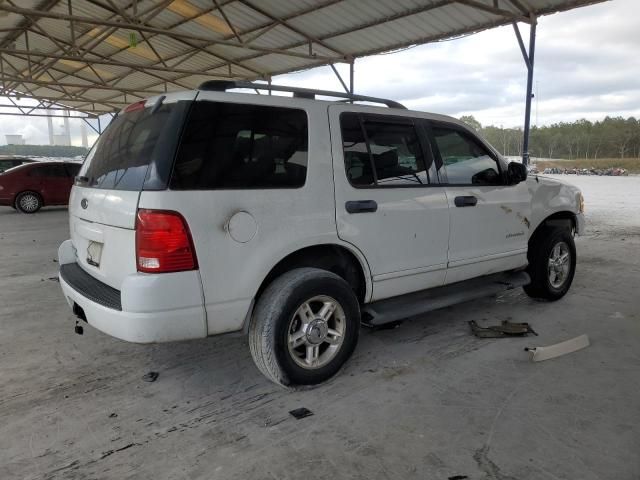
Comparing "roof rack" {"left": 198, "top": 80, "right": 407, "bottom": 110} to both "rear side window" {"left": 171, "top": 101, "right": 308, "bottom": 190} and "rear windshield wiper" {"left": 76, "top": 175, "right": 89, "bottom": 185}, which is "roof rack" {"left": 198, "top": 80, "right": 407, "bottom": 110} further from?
"rear windshield wiper" {"left": 76, "top": 175, "right": 89, "bottom": 185}

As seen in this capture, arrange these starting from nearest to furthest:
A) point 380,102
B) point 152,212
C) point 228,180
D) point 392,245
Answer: point 152,212, point 228,180, point 392,245, point 380,102

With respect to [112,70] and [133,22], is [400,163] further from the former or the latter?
[112,70]

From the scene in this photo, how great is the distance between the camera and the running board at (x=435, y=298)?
334 centimetres

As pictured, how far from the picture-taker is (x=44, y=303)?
4.78 metres

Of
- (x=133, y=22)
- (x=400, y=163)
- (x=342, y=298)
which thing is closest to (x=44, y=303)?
(x=342, y=298)

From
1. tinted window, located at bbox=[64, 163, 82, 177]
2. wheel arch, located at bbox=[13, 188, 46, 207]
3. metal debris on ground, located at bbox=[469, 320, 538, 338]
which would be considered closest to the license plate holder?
metal debris on ground, located at bbox=[469, 320, 538, 338]

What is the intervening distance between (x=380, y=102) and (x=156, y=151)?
75.1 inches

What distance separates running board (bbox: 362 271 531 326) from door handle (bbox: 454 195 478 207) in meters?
0.68

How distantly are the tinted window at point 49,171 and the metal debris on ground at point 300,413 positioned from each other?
43.8 ft

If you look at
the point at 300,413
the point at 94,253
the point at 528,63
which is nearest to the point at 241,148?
the point at 94,253

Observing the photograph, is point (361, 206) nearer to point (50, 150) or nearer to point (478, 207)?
point (478, 207)

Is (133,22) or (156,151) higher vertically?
(133,22)

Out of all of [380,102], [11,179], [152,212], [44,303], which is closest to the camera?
[152,212]

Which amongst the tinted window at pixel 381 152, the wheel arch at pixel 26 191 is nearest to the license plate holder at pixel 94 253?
the tinted window at pixel 381 152
